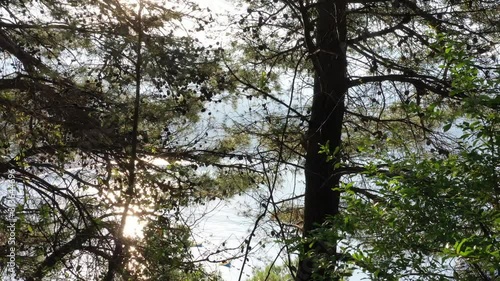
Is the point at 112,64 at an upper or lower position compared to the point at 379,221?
upper

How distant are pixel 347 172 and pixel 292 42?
53.4 inches

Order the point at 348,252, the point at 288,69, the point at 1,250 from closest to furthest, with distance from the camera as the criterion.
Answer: the point at 348,252 < the point at 1,250 < the point at 288,69

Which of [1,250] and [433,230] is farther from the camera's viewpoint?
[1,250]

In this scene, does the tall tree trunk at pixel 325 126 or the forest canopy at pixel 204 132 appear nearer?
the forest canopy at pixel 204 132

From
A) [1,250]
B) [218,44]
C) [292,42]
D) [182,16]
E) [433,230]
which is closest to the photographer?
[433,230]

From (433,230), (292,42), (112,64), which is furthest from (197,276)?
(433,230)

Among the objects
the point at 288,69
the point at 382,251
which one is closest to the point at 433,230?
the point at 382,251

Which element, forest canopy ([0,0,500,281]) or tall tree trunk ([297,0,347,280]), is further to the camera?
tall tree trunk ([297,0,347,280])

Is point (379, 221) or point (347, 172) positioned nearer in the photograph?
point (379, 221)

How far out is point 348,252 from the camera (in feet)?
9.37

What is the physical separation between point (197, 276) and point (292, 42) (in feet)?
7.23

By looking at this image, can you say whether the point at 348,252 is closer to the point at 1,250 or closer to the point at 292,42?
A: the point at 1,250

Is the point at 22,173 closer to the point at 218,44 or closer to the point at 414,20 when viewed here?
the point at 218,44

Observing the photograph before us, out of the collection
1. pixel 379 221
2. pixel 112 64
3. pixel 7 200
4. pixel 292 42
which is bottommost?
pixel 379 221
